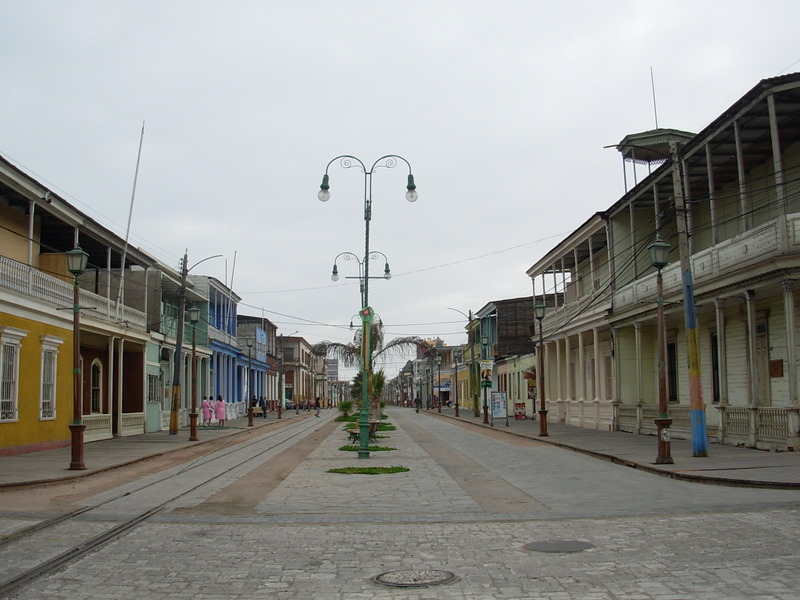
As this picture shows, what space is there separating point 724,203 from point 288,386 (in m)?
83.9

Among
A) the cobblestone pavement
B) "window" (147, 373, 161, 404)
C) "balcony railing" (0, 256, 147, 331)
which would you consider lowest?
the cobblestone pavement

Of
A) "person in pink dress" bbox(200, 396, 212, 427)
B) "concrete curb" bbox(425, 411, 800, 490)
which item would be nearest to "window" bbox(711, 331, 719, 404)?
"concrete curb" bbox(425, 411, 800, 490)

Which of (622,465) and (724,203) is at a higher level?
(724,203)

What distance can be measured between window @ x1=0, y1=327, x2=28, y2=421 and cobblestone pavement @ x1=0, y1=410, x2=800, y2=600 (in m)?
9.97

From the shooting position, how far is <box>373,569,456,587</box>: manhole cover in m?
6.77

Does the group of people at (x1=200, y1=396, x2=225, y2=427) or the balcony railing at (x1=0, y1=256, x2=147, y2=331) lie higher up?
the balcony railing at (x1=0, y1=256, x2=147, y2=331)

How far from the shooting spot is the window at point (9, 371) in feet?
66.2

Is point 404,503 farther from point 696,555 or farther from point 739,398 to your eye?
point 739,398

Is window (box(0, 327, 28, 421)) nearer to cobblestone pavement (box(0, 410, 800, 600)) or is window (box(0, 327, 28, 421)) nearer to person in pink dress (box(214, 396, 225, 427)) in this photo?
cobblestone pavement (box(0, 410, 800, 600))

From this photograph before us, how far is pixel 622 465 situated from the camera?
1792 centimetres

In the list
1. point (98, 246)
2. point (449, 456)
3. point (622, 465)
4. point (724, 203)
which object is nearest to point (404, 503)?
point (622, 465)

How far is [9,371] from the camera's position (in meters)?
20.8

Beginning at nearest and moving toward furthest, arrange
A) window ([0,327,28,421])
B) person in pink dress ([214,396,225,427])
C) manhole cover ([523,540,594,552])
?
manhole cover ([523,540,594,552])
window ([0,327,28,421])
person in pink dress ([214,396,225,427])

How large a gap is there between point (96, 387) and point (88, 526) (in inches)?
893
